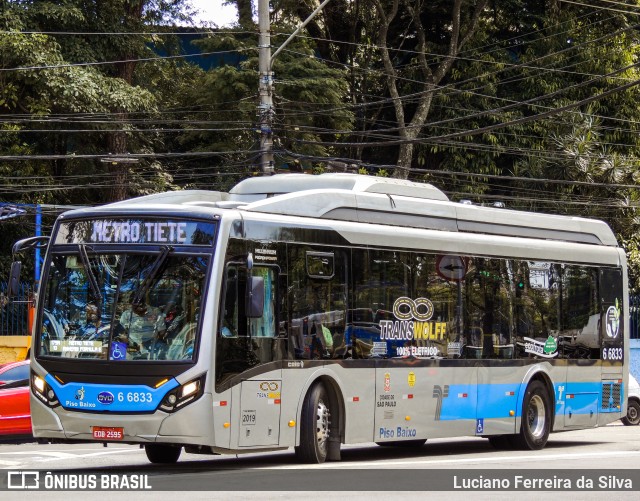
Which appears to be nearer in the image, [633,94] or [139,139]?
[139,139]

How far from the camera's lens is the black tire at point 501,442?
18.9 m

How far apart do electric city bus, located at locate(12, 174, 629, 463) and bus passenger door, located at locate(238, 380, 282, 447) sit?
0.02 m

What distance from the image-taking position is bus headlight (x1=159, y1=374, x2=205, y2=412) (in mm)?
13156

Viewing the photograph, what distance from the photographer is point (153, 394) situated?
1320cm

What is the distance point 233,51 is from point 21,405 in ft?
59.2

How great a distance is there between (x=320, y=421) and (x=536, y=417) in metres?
5.36

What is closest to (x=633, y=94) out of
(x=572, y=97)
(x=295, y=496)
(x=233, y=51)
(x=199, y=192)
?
(x=572, y=97)

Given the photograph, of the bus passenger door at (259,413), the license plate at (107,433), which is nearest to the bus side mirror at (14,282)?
the license plate at (107,433)

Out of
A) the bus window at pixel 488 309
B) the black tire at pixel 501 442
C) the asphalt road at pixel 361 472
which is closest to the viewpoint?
the asphalt road at pixel 361 472

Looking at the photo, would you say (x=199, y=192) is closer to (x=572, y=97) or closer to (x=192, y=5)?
(x=192, y=5)

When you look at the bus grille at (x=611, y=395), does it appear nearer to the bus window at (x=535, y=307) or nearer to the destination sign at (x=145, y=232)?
the bus window at (x=535, y=307)

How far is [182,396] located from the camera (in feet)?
43.2

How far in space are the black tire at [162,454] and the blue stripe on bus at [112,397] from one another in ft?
7.25

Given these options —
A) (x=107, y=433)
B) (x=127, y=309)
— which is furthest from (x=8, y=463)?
(x=127, y=309)
